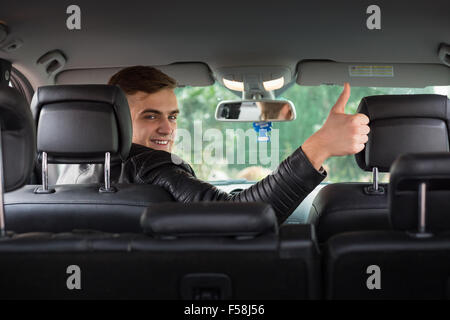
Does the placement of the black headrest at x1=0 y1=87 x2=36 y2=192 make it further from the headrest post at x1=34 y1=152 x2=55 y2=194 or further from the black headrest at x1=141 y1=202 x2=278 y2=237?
the headrest post at x1=34 y1=152 x2=55 y2=194

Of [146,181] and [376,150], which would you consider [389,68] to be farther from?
[146,181]

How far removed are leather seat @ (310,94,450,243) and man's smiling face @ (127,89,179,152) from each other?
48.8 inches

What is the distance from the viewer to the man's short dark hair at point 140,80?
3.21 m

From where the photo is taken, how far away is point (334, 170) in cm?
506

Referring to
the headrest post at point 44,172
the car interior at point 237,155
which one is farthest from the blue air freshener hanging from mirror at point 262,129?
the headrest post at point 44,172

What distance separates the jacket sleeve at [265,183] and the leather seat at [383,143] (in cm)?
24

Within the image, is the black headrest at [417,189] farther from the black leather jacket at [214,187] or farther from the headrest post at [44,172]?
the headrest post at [44,172]

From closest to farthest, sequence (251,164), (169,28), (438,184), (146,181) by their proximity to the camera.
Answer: (438,184) → (146,181) → (169,28) → (251,164)

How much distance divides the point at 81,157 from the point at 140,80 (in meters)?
0.90

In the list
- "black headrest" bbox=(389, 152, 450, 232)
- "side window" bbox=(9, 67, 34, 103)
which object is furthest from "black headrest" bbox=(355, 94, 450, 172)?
"side window" bbox=(9, 67, 34, 103)

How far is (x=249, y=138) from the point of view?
431cm

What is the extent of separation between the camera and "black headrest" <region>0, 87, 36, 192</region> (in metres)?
1.67
